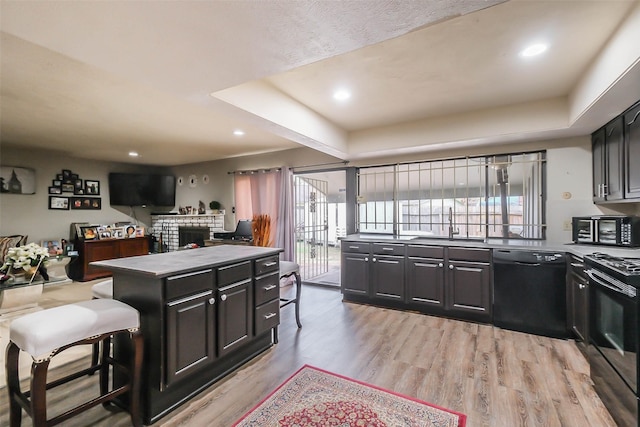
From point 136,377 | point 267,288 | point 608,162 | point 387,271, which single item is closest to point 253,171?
point 387,271

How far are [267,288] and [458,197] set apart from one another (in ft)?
9.54

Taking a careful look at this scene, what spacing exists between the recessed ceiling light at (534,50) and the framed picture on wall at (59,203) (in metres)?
7.55

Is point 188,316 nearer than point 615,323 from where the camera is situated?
No

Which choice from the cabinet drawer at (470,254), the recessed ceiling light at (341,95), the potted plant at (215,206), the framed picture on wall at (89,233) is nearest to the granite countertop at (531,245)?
the cabinet drawer at (470,254)

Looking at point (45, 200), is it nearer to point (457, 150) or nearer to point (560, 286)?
point (457, 150)

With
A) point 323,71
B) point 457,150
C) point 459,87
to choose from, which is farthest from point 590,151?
point 323,71

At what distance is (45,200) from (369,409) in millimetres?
6796

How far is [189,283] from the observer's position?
1915mm

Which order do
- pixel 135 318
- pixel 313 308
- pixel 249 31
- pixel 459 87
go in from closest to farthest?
pixel 249 31 → pixel 135 318 → pixel 459 87 → pixel 313 308

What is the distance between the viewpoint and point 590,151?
3.16 m

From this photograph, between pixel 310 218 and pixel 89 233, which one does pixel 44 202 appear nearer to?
pixel 89 233

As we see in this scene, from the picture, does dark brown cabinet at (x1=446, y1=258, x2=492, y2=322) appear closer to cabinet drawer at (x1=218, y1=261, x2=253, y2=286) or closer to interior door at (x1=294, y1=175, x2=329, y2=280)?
cabinet drawer at (x1=218, y1=261, x2=253, y2=286)

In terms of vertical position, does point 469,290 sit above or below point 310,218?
below

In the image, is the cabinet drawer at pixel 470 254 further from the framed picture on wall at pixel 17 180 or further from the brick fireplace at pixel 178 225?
the framed picture on wall at pixel 17 180
